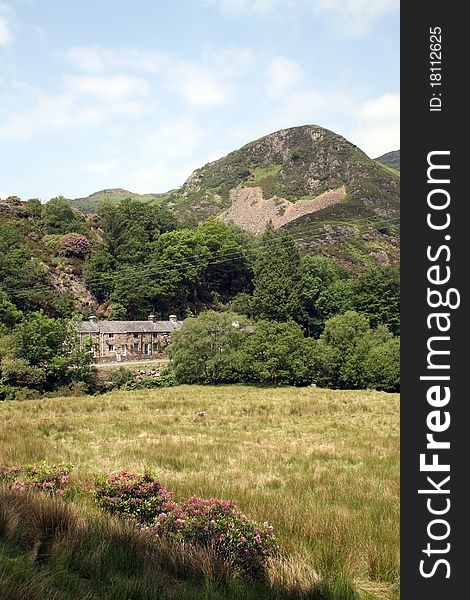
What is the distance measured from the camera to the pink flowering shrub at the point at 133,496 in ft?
19.3

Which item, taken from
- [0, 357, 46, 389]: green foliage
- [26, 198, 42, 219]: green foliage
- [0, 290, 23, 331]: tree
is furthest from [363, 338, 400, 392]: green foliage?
[26, 198, 42, 219]: green foliage

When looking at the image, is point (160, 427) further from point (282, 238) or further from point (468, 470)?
point (282, 238)

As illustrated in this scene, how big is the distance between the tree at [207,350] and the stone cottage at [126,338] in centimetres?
956

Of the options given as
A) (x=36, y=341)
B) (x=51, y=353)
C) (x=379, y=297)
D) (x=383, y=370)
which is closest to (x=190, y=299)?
(x=379, y=297)

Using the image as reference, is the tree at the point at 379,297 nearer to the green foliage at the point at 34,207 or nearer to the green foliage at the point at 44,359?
the green foliage at the point at 44,359

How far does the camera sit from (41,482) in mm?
6754

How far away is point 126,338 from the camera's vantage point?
168 feet

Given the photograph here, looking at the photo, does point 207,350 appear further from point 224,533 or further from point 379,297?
→ point 224,533

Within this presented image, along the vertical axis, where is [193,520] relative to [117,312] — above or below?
below

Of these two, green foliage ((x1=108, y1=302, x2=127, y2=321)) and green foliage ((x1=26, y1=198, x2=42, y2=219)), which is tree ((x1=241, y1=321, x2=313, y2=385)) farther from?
green foliage ((x1=26, y1=198, x2=42, y2=219))

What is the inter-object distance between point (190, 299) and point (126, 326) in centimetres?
1787

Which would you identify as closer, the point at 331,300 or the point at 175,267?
the point at 175,267

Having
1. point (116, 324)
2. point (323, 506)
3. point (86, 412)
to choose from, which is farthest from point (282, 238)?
point (323, 506)

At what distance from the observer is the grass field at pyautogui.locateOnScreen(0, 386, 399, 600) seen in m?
4.86
